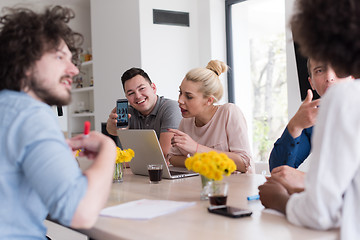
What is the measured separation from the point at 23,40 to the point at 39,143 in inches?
13.7

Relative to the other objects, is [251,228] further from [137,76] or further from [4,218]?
[137,76]

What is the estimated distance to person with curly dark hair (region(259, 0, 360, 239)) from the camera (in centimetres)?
110

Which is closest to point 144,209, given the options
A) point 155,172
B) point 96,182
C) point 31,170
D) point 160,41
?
point 96,182

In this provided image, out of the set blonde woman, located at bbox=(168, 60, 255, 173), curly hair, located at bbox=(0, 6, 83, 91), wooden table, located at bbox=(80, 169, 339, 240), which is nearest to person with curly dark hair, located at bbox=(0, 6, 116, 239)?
curly hair, located at bbox=(0, 6, 83, 91)

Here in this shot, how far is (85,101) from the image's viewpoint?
6879 millimetres

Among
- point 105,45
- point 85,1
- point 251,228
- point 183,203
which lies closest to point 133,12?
point 105,45

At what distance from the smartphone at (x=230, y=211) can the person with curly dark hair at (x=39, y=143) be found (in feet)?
1.32

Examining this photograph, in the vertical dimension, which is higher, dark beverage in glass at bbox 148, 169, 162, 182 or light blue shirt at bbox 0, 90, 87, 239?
light blue shirt at bbox 0, 90, 87, 239

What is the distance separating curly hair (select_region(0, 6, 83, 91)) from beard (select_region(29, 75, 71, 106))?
0.02 meters

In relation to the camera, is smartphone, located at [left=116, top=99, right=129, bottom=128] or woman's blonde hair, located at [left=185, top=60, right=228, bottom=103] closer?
woman's blonde hair, located at [left=185, top=60, right=228, bottom=103]

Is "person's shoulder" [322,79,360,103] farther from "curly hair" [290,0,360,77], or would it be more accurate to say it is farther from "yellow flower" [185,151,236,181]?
"yellow flower" [185,151,236,181]

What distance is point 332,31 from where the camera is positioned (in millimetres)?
1121

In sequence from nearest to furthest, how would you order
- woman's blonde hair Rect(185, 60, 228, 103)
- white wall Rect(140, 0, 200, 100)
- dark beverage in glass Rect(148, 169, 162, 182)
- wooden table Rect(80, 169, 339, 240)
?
wooden table Rect(80, 169, 339, 240) < dark beverage in glass Rect(148, 169, 162, 182) < woman's blonde hair Rect(185, 60, 228, 103) < white wall Rect(140, 0, 200, 100)

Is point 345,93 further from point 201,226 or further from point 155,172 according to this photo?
point 155,172
